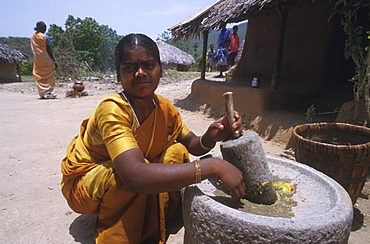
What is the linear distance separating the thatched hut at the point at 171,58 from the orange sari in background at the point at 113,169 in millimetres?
18119

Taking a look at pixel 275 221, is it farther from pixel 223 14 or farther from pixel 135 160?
pixel 223 14

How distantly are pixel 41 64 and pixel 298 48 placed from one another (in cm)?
775

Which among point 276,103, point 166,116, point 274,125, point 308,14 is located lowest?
point 274,125

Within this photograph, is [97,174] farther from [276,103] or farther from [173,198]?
[276,103]

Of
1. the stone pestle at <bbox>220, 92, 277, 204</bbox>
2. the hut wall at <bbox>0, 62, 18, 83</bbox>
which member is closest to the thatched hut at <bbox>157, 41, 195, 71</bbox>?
the hut wall at <bbox>0, 62, 18, 83</bbox>

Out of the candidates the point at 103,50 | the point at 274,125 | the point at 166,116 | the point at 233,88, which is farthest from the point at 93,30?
the point at 166,116

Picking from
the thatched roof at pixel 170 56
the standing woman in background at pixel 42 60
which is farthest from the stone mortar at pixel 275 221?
the thatched roof at pixel 170 56

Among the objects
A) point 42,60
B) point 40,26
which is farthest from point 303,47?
point 42,60

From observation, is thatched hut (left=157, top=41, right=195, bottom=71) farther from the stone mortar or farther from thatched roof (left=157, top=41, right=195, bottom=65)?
the stone mortar

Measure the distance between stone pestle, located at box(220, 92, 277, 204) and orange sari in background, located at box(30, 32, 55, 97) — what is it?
332 inches

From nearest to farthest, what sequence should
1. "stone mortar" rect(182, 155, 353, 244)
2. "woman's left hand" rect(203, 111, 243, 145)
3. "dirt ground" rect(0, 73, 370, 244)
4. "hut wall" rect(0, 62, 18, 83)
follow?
1. "stone mortar" rect(182, 155, 353, 244)
2. "woman's left hand" rect(203, 111, 243, 145)
3. "dirt ground" rect(0, 73, 370, 244)
4. "hut wall" rect(0, 62, 18, 83)

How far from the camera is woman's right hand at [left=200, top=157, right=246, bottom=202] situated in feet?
4.50

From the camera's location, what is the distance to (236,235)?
1.13 metres

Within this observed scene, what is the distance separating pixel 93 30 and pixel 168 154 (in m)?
22.3
